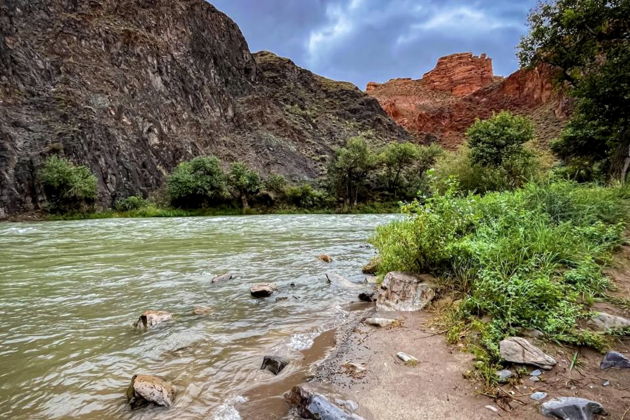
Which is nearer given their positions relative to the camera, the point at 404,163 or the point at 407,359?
the point at 407,359

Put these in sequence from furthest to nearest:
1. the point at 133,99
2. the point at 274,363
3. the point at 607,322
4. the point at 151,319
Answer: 1. the point at 133,99
2. the point at 151,319
3. the point at 274,363
4. the point at 607,322

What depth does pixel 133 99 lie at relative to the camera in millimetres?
48625

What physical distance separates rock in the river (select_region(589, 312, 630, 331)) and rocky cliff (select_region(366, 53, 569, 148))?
8088 cm

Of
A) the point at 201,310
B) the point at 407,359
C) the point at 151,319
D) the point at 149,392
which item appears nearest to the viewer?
the point at 149,392

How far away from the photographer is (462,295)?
4.48 m

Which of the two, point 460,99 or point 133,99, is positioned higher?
point 460,99

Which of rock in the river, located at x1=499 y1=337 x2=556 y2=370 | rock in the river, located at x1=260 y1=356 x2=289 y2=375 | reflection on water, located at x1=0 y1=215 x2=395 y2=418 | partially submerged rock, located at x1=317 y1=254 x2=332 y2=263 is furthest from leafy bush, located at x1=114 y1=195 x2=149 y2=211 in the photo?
rock in the river, located at x1=499 y1=337 x2=556 y2=370

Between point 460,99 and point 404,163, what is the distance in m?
99.0

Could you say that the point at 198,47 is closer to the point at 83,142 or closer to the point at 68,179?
the point at 83,142

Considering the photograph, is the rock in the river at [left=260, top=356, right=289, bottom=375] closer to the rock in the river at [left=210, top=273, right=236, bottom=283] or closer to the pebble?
the pebble

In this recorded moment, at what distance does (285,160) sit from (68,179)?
36.7m

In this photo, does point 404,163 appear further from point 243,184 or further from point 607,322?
point 607,322

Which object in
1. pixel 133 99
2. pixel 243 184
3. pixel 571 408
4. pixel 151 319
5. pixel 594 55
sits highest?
pixel 133 99

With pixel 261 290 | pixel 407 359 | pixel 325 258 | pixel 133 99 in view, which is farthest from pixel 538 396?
pixel 133 99
